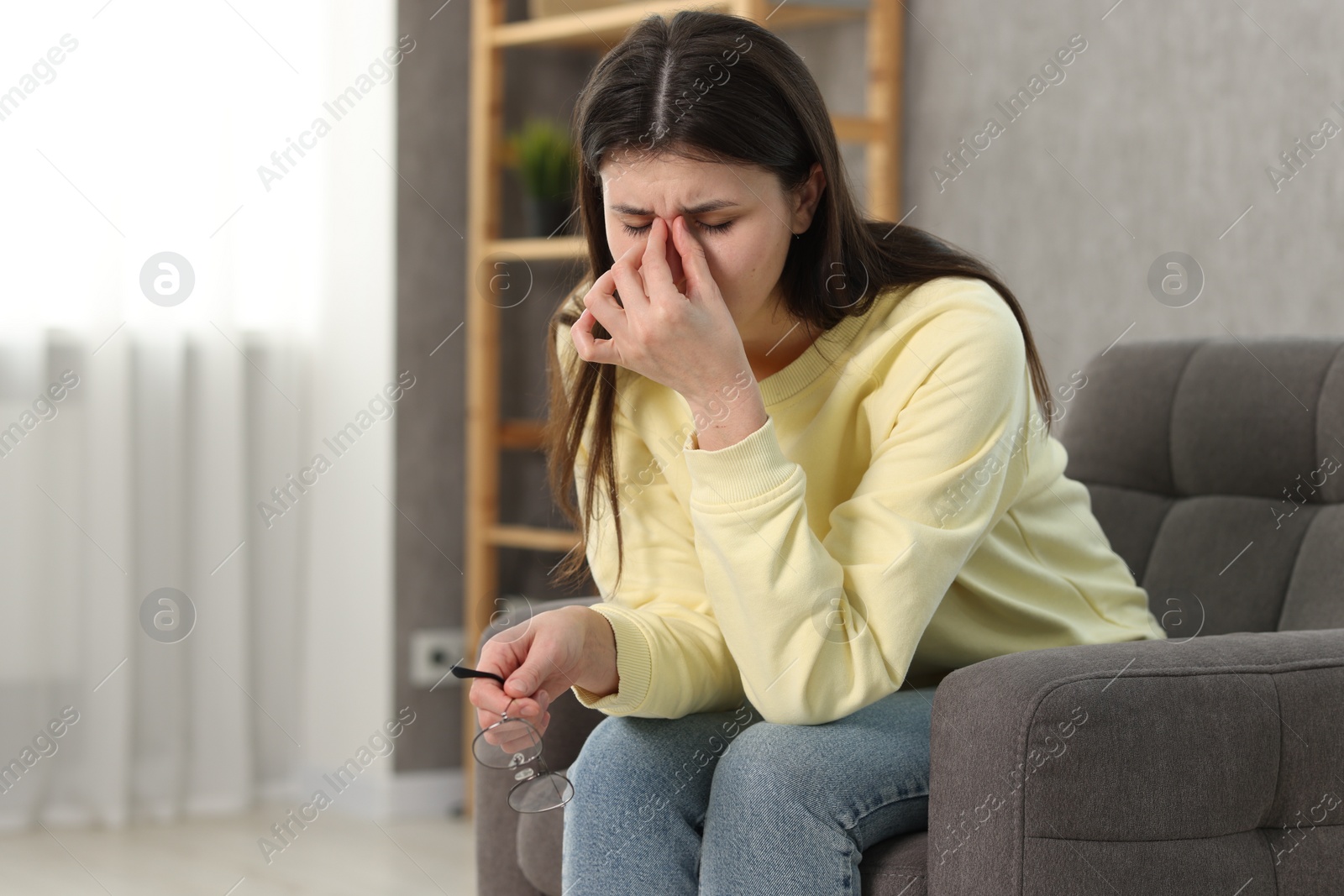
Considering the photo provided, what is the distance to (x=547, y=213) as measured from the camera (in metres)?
2.72

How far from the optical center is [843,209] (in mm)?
1247

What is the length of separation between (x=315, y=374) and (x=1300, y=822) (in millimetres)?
2079

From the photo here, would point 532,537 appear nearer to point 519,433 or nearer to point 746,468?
point 519,433

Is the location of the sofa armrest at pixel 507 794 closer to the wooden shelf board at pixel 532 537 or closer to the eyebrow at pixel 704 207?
the eyebrow at pixel 704 207

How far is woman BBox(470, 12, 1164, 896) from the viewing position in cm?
109

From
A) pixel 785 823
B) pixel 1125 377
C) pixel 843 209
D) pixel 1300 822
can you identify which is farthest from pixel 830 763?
pixel 1125 377

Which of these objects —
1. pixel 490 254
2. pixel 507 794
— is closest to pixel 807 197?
pixel 507 794

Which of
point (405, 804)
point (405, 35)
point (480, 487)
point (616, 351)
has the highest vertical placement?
point (405, 35)

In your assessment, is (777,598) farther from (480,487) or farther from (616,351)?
(480,487)

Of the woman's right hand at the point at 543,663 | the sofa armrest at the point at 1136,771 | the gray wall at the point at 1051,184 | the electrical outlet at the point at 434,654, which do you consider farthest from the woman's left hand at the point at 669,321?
the electrical outlet at the point at 434,654

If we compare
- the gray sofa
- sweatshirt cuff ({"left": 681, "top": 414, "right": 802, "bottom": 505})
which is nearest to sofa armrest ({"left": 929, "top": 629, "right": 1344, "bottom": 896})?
the gray sofa

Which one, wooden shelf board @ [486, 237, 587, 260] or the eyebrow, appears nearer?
the eyebrow

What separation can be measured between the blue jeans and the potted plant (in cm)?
167

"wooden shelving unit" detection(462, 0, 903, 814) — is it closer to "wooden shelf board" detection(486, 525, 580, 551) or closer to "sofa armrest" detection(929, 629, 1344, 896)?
"wooden shelf board" detection(486, 525, 580, 551)
